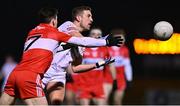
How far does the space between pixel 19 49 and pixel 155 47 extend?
4.45m

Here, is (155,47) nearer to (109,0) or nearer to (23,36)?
(109,0)

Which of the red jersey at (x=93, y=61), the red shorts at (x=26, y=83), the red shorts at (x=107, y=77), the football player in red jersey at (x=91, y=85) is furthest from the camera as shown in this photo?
the red shorts at (x=107, y=77)

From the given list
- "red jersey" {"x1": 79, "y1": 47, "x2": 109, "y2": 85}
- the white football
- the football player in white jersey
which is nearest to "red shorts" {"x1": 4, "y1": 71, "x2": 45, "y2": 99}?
the football player in white jersey

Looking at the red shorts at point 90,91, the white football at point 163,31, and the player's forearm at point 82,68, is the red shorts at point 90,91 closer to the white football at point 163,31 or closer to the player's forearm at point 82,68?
the player's forearm at point 82,68

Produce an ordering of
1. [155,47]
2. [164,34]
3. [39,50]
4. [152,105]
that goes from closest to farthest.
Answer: [39,50] < [164,34] < [152,105] < [155,47]

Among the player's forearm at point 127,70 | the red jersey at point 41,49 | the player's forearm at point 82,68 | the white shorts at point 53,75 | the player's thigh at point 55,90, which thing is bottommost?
the player's forearm at point 127,70

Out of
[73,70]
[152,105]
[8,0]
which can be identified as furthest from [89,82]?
[8,0]

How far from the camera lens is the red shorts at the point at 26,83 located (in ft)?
32.4

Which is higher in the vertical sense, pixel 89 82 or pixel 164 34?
pixel 164 34

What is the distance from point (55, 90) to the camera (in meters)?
11.5

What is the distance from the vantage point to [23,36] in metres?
23.4

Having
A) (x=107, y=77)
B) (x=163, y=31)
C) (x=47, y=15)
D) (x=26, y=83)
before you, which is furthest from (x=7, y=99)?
(x=107, y=77)

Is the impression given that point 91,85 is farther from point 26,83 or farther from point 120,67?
point 26,83

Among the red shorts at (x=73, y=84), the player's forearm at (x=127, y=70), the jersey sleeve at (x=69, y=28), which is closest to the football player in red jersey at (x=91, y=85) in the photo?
the red shorts at (x=73, y=84)
